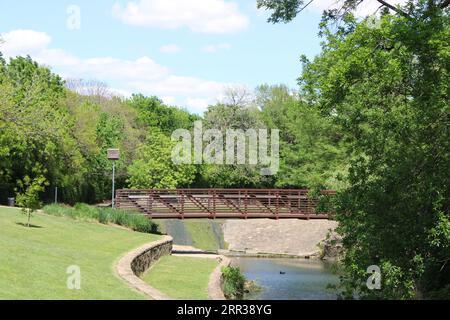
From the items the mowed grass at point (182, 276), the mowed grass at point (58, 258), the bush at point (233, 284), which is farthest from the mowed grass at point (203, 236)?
the bush at point (233, 284)

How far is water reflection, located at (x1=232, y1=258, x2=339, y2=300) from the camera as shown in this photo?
23.0 metres

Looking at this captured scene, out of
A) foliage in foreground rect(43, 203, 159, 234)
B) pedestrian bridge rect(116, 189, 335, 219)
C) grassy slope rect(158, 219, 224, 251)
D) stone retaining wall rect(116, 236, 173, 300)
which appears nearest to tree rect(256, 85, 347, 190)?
pedestrian bridge rect(116, 189, 335, 219)

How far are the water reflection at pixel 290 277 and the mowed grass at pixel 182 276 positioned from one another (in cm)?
228

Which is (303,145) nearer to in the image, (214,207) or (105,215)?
(214,207)

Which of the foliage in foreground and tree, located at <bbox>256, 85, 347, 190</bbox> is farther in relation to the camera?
tree, located at <bbox>256, 85, 347, 190</bbox>

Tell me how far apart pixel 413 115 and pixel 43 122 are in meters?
21.0

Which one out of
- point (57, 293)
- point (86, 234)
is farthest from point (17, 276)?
point (86, 234)

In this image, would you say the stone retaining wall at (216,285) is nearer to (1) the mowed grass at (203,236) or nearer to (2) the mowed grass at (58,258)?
(2) the mowed grass at (58,258)

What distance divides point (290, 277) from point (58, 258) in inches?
623

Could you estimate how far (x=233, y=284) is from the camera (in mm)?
20141

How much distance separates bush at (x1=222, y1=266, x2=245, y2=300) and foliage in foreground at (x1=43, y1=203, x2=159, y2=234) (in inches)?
349

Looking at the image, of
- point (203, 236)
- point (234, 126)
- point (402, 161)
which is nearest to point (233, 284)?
point (402, 161)

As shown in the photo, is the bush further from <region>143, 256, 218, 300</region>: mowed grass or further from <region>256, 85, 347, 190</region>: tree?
<region>256, 85, 347, 190</region>: tree
